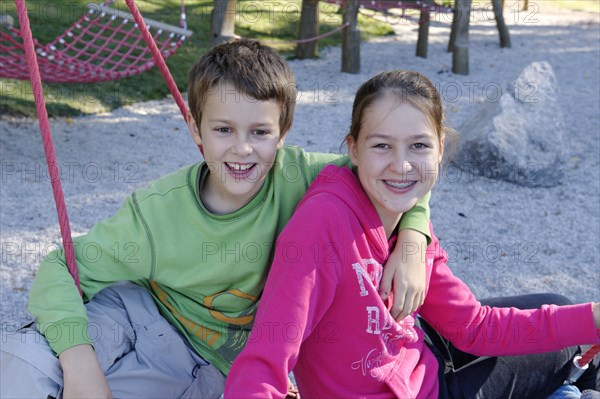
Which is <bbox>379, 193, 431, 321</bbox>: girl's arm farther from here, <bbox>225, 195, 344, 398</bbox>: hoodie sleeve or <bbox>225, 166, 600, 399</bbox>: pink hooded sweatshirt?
<bbox>225, 195, 344, 398</bbox>: hoodie sleeve

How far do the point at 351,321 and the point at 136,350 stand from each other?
1.54 feet

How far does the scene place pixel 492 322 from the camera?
158cm

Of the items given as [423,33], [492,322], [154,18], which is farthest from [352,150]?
[154,18]

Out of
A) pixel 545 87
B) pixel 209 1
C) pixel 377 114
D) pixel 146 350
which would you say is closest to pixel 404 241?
pixel 377 114

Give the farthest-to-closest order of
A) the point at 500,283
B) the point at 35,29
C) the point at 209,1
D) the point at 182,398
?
the point at 209,1 < the point at 35,29 < the point at 500,283 < the point at 182,398

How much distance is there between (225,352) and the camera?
1621 millimetres

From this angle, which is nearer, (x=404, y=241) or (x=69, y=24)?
(x=404, y=241)

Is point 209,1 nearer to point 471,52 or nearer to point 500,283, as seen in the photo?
point 471,52

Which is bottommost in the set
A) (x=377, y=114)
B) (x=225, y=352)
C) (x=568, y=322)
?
(x=225, y=352)

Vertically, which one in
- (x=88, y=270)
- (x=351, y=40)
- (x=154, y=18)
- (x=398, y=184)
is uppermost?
(x=154, y=18)

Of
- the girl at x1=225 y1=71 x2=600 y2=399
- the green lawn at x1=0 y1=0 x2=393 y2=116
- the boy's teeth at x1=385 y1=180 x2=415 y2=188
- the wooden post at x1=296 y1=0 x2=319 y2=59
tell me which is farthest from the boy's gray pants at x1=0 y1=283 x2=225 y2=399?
the wooden post at x1=296 y1=0 x2=319 y2=59

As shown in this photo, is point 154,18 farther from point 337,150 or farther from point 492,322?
point 492,322

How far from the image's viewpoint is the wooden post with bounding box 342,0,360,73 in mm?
5133

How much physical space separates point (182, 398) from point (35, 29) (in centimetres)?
400
